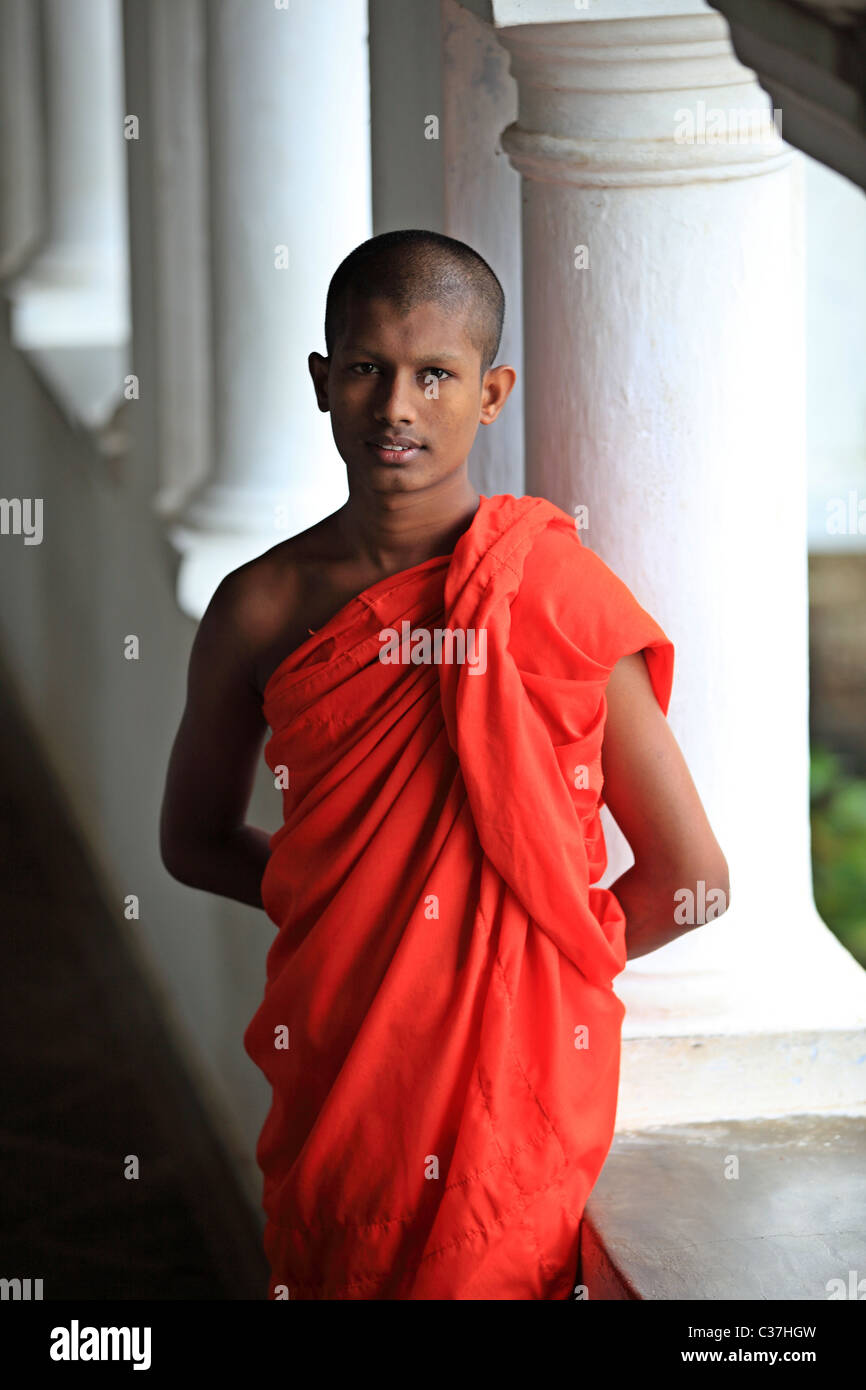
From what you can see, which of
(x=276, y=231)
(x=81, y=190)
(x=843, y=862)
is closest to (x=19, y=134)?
(x=81, y=190)

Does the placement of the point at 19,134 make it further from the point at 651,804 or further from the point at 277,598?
the point at 651,804

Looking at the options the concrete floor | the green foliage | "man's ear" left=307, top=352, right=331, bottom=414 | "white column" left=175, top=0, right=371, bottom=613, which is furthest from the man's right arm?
the green foliage

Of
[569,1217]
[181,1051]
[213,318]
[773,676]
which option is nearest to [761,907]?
[773,676]

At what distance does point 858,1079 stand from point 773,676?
2.20 feet

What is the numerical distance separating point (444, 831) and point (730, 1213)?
0.75 m

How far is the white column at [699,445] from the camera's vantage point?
2553 mm

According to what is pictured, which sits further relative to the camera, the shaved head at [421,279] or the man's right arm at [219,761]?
the man's right arm at [219,761]

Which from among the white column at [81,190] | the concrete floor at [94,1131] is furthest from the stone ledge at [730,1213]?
the white column at [81,190]

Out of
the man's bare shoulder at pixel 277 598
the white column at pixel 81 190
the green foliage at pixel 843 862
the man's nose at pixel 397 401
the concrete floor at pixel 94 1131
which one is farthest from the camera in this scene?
the white column at pixel 81 190

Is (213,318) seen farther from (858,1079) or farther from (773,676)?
(858,1079)

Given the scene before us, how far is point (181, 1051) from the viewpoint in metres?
4.93

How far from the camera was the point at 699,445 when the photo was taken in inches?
105

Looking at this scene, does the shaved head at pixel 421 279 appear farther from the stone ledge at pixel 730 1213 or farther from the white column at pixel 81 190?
the white column at pixel 81 190

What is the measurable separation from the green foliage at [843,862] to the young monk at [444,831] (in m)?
3.68
